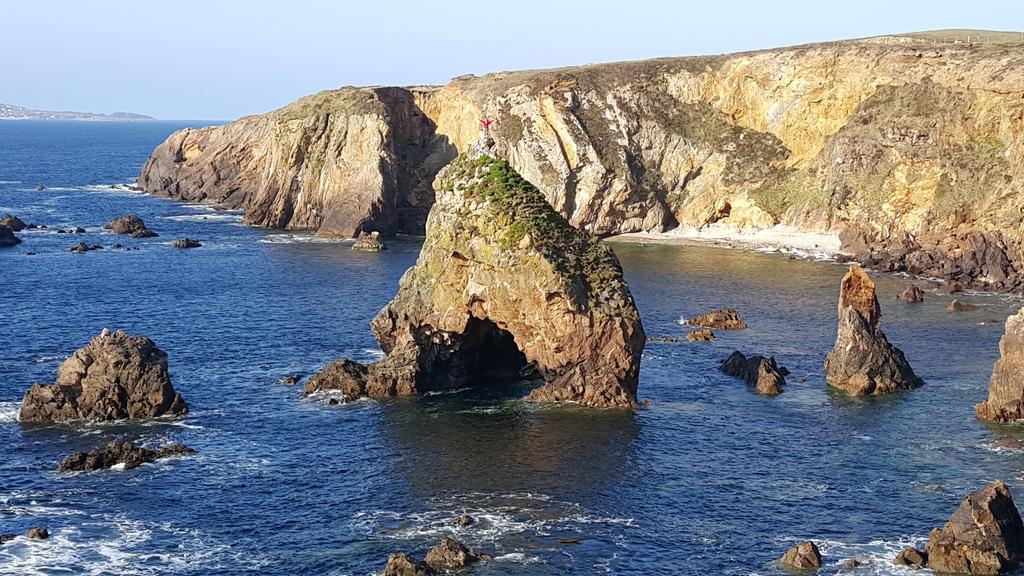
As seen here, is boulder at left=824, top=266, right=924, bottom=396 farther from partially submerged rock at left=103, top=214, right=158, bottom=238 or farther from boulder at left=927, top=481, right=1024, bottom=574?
partially submerged rock at left=103, top=214, right=158, bottom=238

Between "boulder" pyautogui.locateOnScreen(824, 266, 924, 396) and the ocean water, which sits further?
"boulder" pyautogui.locateOnScreen(824, 266, 924, 396)

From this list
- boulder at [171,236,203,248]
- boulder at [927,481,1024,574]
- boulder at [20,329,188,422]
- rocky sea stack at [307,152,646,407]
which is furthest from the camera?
boulder at [171,236,203,248]

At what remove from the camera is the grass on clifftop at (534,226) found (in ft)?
256

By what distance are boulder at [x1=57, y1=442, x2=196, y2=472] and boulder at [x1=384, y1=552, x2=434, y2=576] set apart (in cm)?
2172

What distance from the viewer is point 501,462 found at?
218 feet

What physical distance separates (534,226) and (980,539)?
120 ft

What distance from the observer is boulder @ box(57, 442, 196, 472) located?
65.4m

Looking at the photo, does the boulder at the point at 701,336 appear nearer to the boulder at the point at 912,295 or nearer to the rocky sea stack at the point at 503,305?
the rocky sea stack at the point at 503,305

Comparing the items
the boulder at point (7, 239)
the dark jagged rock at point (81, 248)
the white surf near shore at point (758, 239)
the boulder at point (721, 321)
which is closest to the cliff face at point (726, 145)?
the white surf near shore at point (758, 239)

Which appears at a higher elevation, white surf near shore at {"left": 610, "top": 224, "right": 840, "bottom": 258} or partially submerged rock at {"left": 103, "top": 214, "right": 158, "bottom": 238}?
white surf near shore at {"left": 610, "top": 224, "right": 840, "bottom": 258}

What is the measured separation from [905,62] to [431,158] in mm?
68888

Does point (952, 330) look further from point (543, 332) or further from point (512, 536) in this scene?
point (512, 536)

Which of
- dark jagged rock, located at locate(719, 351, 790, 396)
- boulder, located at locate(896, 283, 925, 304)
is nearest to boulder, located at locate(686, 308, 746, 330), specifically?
dark jagged rock, located at locate(719, 351, 790, 396)

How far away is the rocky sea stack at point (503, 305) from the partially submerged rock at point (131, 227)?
89551mm
